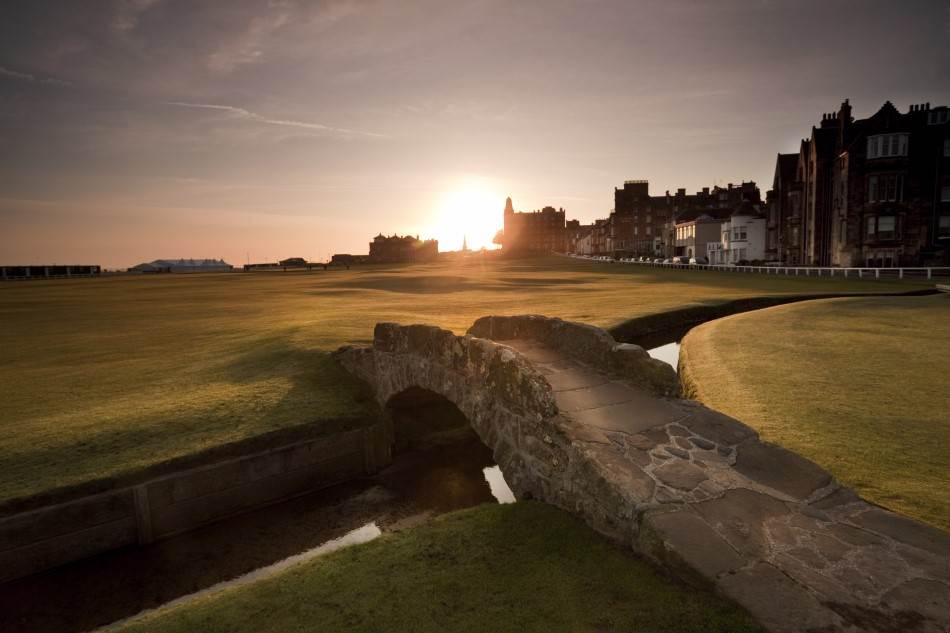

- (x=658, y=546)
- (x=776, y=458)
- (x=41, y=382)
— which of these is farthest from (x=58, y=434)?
(x=776, y=458)

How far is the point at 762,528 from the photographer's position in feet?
19.2

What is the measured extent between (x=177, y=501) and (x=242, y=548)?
1.69 m

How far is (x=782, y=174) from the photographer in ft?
228

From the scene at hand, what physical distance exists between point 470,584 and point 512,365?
3.73 m

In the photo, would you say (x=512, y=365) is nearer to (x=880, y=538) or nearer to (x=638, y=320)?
(x=880, y=538)

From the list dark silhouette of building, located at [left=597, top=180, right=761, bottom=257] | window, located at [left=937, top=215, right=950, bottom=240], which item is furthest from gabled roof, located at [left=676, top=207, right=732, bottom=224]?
window, located at [left=937, top=215, right=950, bottom=240]

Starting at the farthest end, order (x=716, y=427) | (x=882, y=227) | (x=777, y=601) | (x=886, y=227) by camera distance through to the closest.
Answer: (x=882, y=227)
(x=886, y=227)
(x=716, y=427)
(x=777, y=601)

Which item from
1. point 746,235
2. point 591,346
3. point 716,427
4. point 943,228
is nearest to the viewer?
point 716,427

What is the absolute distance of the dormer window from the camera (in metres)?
49.6

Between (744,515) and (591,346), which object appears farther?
(591,346)

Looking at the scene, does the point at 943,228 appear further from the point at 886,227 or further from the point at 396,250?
the point at 396,250

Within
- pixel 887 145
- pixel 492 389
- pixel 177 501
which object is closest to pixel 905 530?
pixel 492 389

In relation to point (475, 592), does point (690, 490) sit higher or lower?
higher

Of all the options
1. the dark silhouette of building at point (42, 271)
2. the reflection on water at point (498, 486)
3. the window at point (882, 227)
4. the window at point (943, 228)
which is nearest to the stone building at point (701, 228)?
the window at point (882, 227)
